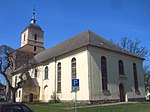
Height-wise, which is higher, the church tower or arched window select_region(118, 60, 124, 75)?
the church tower

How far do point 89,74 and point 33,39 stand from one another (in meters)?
33.5

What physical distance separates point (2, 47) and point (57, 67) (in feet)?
32.4

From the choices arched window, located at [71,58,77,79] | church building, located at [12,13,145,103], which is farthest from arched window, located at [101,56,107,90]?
arched window, located at [71,58,77,79]

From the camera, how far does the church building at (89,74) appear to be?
89.5ft

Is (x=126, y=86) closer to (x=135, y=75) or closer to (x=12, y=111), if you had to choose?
(x=135, y=75)

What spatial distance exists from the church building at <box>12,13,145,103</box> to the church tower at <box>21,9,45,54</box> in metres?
17.7

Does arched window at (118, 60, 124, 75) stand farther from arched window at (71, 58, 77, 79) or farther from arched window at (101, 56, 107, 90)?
arched window at (71, 58, 77, 79)

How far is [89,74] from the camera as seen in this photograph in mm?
26641

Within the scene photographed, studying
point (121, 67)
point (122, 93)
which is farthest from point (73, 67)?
point (122, 93)

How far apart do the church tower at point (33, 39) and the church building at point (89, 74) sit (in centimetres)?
1769

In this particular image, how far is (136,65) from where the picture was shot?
3438 cm

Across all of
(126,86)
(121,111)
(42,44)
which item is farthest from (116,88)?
(42,44)

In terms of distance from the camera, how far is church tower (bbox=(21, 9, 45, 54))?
55.1m

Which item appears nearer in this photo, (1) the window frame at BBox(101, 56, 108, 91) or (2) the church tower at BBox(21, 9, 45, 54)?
(1) the window frame at BBox(101, 56, 108, 91)
